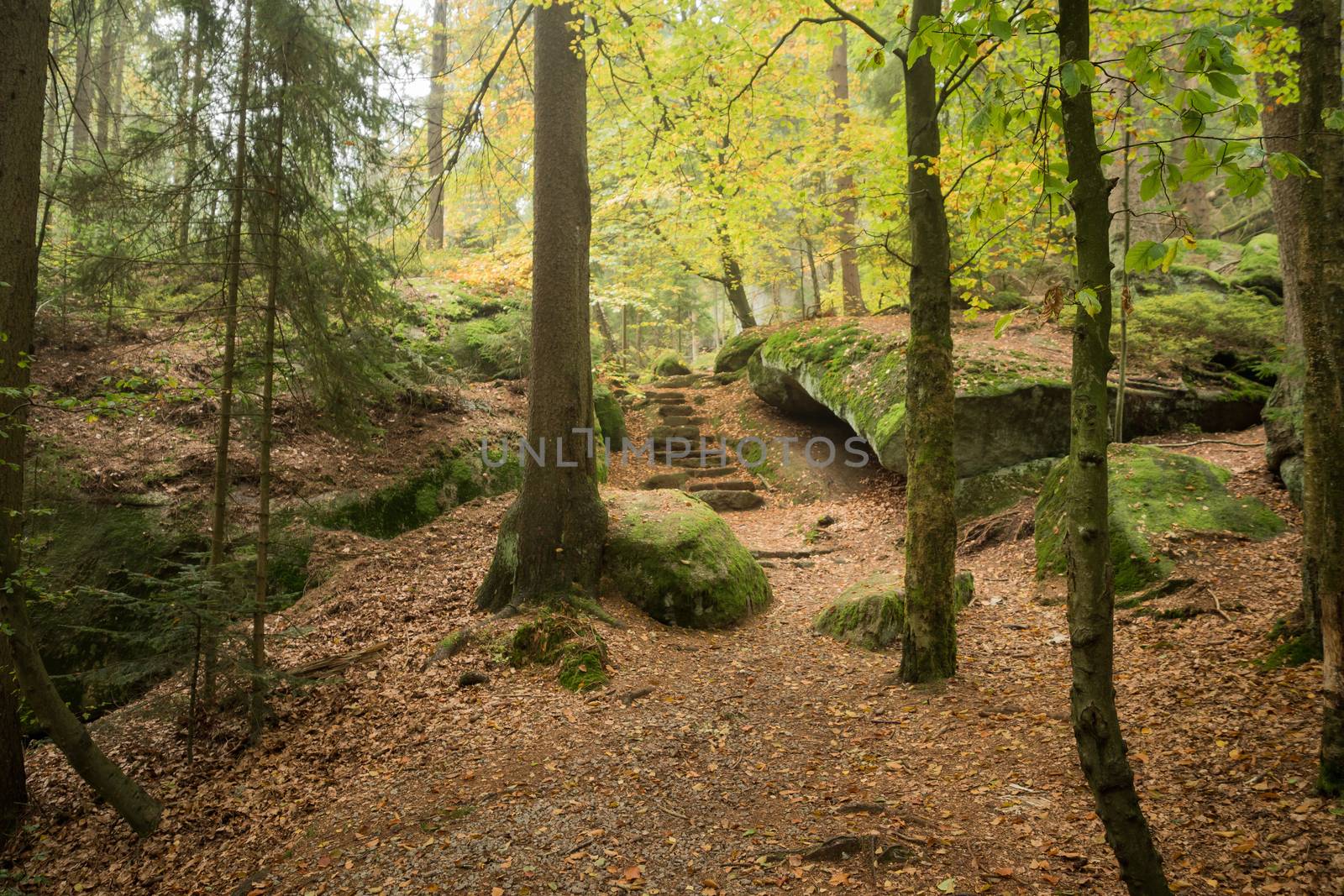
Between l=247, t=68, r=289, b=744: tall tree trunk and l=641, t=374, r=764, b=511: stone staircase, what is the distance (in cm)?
779

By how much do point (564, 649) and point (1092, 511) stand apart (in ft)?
14.6

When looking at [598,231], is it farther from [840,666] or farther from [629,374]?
[840,666]

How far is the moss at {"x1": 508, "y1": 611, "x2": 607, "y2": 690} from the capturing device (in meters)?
5.74

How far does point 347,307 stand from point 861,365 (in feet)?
26.3

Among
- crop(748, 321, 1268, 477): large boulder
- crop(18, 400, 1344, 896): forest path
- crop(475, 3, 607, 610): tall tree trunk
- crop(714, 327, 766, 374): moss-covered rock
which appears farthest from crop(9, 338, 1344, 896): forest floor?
crop(714, 327, 766, 374): moss-covered rock

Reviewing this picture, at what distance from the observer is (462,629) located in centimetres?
638

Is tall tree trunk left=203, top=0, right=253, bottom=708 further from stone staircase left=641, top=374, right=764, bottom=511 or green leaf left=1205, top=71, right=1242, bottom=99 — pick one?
stone staircase left=641, top=374, right=764, bottom=511

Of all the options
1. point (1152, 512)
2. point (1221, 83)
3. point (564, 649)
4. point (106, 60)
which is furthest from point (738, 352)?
point (1221, 83)

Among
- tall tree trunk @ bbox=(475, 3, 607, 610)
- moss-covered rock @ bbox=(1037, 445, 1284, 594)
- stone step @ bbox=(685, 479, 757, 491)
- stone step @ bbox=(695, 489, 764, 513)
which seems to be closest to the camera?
moss-covered rock @ bbox=(1037, 445, 1284, 594)

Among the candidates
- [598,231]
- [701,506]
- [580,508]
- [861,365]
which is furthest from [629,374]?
[580,508]

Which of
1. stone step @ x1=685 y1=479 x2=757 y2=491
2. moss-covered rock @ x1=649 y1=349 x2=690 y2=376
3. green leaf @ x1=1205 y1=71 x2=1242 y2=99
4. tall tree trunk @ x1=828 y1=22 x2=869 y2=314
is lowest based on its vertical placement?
stone step @ x1=685 y1=479 x2=757 y2=491

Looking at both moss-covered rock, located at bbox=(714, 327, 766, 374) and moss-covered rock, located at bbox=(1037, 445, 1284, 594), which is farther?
moss-covered rock, located at bbox=(714, 327, 766, 374)

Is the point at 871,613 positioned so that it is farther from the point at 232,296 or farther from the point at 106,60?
the point at 106,60

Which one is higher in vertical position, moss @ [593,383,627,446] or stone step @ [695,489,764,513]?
moss @ [593,383,627,446]
